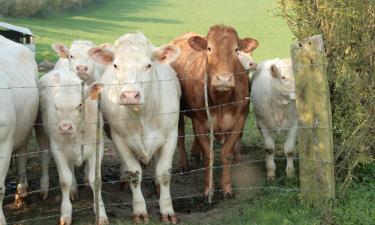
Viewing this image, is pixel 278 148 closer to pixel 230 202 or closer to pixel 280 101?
pixel 280 101

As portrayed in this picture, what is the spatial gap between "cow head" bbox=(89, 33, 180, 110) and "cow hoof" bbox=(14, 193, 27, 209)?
2007mm

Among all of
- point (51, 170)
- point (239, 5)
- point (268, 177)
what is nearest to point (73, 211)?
point (51, 170)

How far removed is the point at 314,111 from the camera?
20.3 feet

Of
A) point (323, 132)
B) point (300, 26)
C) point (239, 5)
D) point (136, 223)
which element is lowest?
point (136, 223)

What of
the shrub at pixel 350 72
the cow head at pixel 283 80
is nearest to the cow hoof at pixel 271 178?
the cow head at pixel 283 80

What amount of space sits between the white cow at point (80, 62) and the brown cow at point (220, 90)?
168cm

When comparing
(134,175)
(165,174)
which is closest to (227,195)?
(165,174)

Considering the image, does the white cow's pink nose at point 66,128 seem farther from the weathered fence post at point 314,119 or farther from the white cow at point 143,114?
the weathered fence post at point 314,119

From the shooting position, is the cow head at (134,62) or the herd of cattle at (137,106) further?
the herd of cattle at (137,106)

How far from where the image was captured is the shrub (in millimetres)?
6602

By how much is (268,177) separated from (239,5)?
4182cm

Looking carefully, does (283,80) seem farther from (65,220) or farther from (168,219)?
(65,220)

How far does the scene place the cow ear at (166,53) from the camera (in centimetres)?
662

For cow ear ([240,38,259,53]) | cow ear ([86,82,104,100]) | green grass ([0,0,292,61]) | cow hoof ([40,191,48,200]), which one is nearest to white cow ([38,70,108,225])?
cow ear ([86,82,104,100])
